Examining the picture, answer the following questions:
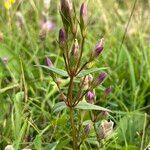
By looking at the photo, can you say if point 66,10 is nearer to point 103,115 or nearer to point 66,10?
point 66,10

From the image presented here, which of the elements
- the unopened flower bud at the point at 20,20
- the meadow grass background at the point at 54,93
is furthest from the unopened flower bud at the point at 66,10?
the unopened flower bud at the point at 20,20

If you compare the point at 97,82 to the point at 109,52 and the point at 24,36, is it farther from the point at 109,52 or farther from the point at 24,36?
the point at 24,36

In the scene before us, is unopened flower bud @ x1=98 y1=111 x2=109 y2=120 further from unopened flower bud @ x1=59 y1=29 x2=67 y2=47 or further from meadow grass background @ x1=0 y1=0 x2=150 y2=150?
unopened flower bud @ x1=59 y1=29 x2=67 y2=47

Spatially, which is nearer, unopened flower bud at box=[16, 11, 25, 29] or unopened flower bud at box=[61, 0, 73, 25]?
unopened flower bud at box=[61, 0, 73, 25]

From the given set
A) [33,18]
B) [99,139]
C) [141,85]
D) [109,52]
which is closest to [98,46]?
[99,139]

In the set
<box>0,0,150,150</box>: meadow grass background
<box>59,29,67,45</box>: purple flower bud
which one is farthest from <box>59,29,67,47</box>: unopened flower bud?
<box>0,0,150,150</box>: meadow grass background

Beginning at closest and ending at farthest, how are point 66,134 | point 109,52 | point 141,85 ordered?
1. point 66,134
2. point 141,85
3. point 109,52

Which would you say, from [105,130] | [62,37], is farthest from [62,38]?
[105,130]

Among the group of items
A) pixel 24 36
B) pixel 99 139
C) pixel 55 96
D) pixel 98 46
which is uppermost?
pixel 24 36
